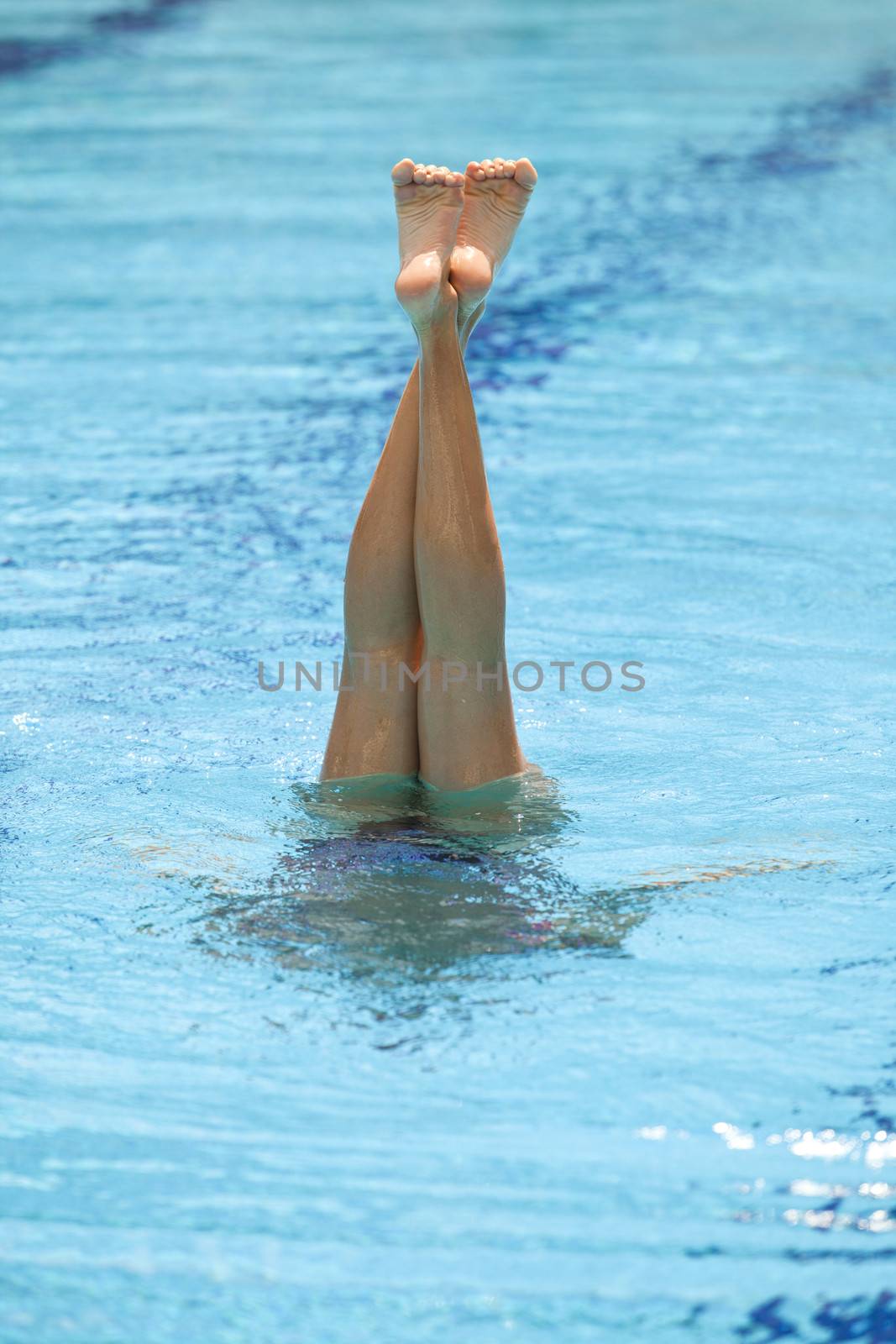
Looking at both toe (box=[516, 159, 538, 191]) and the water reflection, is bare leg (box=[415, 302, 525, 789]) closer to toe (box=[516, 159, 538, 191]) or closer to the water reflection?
the water reflection

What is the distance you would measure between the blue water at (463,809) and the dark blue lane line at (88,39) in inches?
91.0

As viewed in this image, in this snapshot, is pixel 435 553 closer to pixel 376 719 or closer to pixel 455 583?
pixel 455 583

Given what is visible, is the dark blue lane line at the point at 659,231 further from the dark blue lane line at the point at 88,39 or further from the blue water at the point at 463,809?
the dark blue lane line at the point at 88,39

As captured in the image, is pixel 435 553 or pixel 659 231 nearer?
pixel 435 553

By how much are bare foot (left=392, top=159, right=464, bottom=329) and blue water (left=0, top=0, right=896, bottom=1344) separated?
37.6 inches

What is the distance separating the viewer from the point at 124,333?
596 cm

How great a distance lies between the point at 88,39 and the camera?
392 inches

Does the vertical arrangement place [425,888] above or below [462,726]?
below

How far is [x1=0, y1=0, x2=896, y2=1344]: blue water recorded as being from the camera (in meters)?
2.08

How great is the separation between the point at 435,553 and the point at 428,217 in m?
0.61

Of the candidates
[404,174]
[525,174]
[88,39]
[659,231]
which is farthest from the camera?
[88,39]

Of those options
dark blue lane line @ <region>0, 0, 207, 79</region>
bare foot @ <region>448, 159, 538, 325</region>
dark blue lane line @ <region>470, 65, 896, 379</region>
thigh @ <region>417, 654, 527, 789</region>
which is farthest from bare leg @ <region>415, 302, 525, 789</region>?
dark blue lane line @ <region>0, 0, 207, 79</region>

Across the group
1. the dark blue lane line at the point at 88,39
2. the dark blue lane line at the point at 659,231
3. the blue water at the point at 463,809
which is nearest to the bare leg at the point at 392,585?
the blue water at the point at 463,809

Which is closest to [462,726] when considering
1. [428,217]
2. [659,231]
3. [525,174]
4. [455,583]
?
[455,583]
